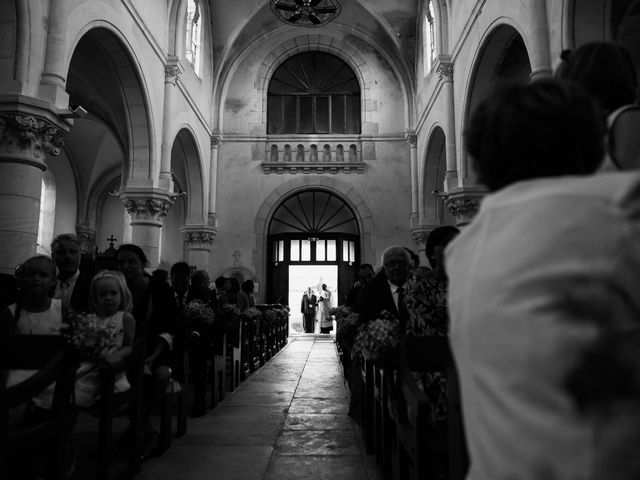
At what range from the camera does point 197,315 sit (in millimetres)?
5234

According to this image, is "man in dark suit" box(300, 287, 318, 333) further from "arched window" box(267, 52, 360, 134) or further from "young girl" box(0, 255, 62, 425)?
"young girl" box(0, 255, 62, 425)

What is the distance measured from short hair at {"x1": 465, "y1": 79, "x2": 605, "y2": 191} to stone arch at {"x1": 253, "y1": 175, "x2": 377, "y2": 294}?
50.2ft

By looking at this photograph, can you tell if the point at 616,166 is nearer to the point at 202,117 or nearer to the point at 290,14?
the point at 202,117

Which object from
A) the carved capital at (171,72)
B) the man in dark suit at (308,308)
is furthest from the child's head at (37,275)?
the man in dark suit at (308,308)

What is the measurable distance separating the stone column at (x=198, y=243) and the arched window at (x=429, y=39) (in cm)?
809

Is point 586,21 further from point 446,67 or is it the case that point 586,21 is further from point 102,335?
point 102,335

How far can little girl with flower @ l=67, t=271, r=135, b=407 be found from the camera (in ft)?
9.45

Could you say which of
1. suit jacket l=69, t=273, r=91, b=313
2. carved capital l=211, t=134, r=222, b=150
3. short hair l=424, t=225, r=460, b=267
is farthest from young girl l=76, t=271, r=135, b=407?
carved capital l=211, t=134, r=222, b=150

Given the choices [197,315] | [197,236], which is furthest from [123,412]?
[197,236]

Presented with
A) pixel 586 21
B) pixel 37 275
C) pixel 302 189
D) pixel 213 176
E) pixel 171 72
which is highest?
pixel 171 72

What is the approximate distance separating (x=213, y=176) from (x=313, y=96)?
4.45 meters

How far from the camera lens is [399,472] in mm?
2799

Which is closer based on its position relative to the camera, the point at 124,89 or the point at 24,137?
the point at 24,137

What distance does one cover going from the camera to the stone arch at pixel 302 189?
53.5 feet
